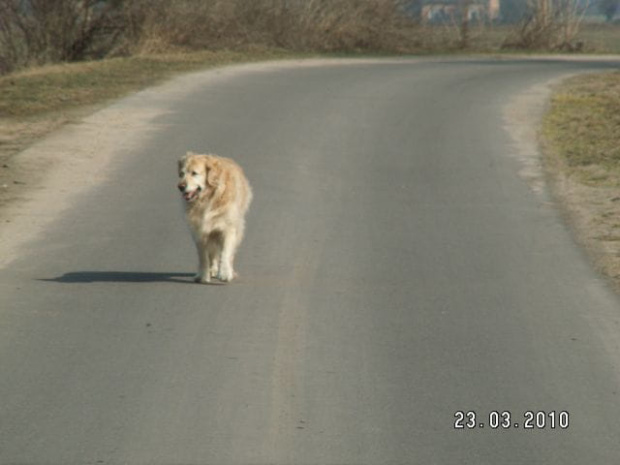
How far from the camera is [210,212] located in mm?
11336

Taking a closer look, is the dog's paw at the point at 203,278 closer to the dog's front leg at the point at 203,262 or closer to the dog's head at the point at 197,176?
the dog's front leg at the point at 203,262

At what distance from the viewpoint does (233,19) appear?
4062 cm

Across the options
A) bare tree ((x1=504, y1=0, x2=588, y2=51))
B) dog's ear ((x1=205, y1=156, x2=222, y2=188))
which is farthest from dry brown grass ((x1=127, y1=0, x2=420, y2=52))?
dog's ear ((x1=205, y1=156, x2=222, y2=188))

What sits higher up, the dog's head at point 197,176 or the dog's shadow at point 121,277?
the dog's head at point 197,176

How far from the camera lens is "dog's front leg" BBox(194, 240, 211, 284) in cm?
1131

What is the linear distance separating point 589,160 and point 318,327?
1001 cm

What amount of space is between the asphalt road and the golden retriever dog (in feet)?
0.70

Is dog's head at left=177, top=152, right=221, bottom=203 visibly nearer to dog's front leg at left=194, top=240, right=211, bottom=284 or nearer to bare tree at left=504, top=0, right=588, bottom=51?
dog's front leg at left=194, top=240, right=211, bottom=284

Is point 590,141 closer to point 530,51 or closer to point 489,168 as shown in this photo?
point 489,168

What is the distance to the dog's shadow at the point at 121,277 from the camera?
11516 mm

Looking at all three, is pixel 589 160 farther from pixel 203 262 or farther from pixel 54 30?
pixel 54 30

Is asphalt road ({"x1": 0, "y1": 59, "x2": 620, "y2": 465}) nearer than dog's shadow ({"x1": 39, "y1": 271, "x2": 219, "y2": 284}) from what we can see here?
Yes

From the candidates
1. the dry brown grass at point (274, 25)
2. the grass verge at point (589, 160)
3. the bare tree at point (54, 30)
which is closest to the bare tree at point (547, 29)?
the dry brown grass at point (274, 25)

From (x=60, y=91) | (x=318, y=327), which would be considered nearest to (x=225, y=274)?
(x=318, y=327)
